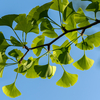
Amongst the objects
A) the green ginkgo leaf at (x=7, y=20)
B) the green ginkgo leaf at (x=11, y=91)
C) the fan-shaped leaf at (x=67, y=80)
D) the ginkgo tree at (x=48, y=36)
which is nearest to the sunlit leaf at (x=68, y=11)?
the ginkgo tree at (x=48, y=36)

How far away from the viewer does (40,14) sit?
2.11ft

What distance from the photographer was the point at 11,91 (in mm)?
843

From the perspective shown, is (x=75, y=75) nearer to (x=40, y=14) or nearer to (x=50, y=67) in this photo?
(x=50, y=67)

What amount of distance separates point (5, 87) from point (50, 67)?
1.01 ft

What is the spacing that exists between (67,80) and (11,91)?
0.35m

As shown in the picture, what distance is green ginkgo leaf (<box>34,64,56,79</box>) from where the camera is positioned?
74cm

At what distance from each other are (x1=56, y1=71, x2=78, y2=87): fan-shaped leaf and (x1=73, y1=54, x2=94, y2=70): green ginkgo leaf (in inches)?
2.7

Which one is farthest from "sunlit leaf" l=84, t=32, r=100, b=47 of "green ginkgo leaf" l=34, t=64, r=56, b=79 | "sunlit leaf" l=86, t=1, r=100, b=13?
"green ginkgo leaf" l=34, t=64, r=56, b=79

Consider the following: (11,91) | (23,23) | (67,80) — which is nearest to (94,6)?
(23,23)

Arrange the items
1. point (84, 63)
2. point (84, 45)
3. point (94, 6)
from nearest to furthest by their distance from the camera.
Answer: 1. point (94, 6)
2. point (84, 45)
3. point (84, 63)

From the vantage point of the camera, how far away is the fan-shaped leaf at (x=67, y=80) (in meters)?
0.83

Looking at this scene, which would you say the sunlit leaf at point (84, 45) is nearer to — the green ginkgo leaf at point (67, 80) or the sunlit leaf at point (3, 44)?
the green ginkgo leaf at point (67, 80)

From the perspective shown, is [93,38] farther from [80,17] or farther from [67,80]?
[67,80]

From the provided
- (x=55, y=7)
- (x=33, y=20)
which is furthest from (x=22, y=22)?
(x=55, y=7)
